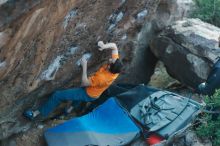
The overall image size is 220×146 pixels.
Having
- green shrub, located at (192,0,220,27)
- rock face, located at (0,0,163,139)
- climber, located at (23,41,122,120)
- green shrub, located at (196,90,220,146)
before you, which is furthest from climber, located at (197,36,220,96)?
green shrub, located at (192,0,220,27)

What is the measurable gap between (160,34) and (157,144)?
473cm

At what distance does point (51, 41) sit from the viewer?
7.32 meters

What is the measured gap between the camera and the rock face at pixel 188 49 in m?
10.6

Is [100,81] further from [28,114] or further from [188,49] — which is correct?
[188,49]

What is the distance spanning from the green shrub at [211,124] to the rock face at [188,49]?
3.56 m

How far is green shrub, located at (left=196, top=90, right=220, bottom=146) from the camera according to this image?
22.5ft

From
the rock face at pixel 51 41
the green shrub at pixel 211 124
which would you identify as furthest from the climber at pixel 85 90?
the green shrub at pixel 211 124

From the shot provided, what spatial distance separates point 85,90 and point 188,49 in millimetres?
3284

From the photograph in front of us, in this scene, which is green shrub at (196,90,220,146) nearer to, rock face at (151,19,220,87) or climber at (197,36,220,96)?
climber at (197,36,220,96)

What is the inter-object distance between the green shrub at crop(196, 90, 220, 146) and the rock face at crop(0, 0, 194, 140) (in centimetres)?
252

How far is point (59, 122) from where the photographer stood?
9.55 m

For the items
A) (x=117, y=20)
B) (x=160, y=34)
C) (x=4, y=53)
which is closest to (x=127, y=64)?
(x=160, y=34)

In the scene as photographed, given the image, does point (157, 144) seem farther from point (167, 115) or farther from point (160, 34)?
point (160, 34)

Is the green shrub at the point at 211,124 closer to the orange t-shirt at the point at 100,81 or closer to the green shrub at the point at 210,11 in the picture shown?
the orange t-shirt at the point at 100,81
